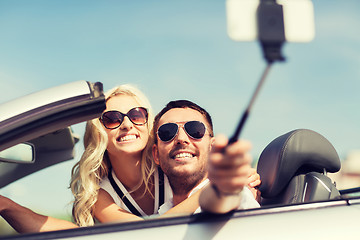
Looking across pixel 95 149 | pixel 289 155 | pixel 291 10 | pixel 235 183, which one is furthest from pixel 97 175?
pixel 291 10

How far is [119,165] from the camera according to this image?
107 inches

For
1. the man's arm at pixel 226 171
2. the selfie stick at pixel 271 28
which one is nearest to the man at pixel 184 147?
the man's arm at pixel 226 171

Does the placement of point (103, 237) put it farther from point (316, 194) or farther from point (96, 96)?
point (316, 194)

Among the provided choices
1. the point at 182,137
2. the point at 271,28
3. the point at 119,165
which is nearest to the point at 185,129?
the point at 182,137

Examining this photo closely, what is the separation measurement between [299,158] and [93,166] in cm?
125

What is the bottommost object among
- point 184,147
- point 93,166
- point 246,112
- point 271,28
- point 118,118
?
point 93,166

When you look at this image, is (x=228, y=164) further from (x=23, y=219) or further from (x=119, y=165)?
(x=119, y=165)

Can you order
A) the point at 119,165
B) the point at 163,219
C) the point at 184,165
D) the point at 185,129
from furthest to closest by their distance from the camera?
the point at 119,165, the point at 185,129, the point at 184,165, the point at 163,219

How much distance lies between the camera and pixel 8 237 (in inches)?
56.6

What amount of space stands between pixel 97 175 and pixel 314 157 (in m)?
1.33

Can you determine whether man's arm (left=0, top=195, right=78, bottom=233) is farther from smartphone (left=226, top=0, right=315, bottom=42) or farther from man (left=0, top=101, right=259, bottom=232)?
smartphone (left=226, top=0, right=315, bottom=42)

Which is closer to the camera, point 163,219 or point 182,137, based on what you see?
point 163,219

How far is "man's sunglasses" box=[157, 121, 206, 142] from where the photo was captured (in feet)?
7.81

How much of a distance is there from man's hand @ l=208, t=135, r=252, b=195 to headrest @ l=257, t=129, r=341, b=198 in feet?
3.46
